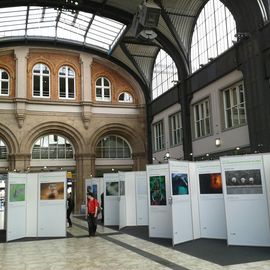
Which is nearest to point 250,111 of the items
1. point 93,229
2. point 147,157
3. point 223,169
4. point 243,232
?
point 223,169

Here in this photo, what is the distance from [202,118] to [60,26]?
549 inches

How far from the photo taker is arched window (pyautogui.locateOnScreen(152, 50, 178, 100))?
2733cm

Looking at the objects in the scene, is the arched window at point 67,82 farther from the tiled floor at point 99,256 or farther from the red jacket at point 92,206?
the tiled floor at point 99,256

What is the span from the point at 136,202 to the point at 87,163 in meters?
12.7

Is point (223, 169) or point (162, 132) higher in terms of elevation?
point (162, 132)

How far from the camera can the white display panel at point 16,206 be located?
13.9 meters

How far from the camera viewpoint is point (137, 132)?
31.5 meters

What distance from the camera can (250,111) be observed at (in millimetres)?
17016

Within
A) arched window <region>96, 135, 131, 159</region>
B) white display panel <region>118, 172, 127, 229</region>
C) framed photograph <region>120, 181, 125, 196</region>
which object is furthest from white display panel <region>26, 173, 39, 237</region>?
arched window <region>96, 135, 131, 159</region>

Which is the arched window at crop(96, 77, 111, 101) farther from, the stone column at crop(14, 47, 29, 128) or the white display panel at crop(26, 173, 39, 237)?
the white display panel at crop(26, 173, 39, 237)

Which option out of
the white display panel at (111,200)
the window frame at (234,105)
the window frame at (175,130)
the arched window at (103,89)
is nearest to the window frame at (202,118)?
the window frame at (234,105)

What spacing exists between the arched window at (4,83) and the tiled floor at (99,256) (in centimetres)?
1829

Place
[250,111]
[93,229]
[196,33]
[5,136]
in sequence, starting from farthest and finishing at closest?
1. [5,136]
2. [196,33]
3. [250,111]
4. [93,229]

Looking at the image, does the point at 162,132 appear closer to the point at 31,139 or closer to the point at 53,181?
the point at 31,139
